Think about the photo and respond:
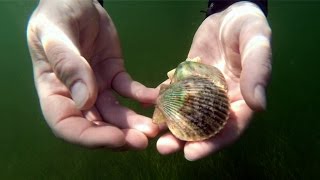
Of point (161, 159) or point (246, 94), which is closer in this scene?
point (246, 94)

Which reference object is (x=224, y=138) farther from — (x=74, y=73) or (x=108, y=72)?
(x=108, y=72)

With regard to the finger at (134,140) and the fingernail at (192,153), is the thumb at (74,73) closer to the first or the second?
the finger at (134,140)

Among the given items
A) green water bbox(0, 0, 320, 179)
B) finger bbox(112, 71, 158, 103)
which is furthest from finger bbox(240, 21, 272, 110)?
green water bbox(0, 0, 320, 179)

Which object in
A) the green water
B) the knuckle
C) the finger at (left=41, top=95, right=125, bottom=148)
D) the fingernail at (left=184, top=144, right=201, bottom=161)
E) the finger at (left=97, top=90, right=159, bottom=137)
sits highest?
the knuckle

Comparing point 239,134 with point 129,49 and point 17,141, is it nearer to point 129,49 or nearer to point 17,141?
point 17,141

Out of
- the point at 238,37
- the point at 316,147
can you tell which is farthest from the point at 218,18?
the point at 316,147

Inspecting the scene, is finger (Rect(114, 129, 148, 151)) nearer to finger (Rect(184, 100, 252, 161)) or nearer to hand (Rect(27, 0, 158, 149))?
hand (Rect(27, 0, 158, 149))

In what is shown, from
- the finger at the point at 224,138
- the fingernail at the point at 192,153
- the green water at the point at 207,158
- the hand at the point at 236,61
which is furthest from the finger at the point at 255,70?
the green water at the point at 207,158

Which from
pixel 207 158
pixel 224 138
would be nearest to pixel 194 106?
pixel 224 138
